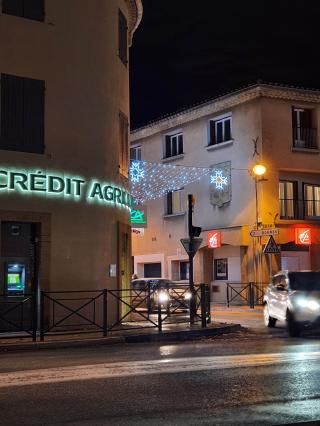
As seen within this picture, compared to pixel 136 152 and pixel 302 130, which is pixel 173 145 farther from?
pixel 302 130

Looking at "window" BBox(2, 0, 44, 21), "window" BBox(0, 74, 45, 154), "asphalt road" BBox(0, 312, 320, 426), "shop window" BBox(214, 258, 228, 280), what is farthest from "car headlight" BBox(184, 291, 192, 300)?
"shop window" BBox(214, 258, 228, 280)

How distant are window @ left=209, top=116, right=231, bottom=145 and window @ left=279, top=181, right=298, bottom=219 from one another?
3.65 meters

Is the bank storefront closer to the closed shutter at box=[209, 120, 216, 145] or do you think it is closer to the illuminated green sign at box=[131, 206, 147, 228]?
the illuminated green sign at box=[131, 206, 147, 228]

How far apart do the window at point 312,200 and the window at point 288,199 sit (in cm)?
65

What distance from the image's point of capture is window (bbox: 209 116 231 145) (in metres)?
32.6

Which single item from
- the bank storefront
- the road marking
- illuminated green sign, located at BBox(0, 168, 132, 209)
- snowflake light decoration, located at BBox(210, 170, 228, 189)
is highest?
snowflake light decoration, located at BBox(210, 170, 228, 189)

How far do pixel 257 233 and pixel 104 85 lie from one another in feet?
35.7

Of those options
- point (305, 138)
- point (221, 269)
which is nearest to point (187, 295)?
point (221, 269)

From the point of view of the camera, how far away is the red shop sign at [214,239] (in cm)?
3172

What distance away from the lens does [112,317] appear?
1847 centimetres

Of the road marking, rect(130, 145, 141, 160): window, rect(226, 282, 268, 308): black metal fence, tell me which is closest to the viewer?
the road marking

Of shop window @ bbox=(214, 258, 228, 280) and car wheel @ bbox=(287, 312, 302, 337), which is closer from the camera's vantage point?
car wheel @ bbox=(287, 312, 302, 337)

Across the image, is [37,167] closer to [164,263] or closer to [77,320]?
[77,320]

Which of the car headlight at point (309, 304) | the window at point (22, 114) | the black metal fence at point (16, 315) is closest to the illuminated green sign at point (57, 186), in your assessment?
the window at point (22, 114)
